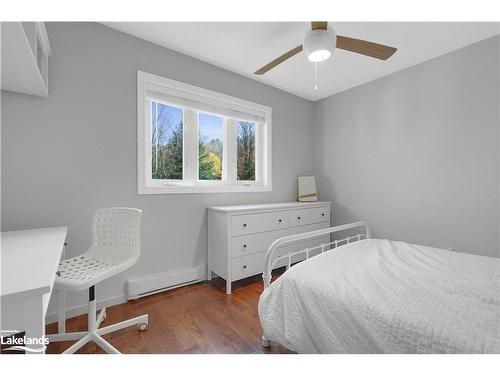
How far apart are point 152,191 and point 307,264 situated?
157 cm

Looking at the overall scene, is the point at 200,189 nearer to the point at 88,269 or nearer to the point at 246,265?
the point at 246,265

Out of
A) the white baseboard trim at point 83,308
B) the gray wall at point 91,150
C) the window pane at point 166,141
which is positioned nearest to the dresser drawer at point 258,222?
the gray wall at point 91,150

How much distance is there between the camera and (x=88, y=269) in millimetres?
1401

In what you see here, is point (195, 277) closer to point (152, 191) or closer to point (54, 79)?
point (152, 191)

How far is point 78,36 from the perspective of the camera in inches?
71.8

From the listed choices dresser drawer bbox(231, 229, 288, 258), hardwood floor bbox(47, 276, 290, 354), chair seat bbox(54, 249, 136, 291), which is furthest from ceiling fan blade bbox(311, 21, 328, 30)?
hardwood floor bbox(47, 276, 290, 354)

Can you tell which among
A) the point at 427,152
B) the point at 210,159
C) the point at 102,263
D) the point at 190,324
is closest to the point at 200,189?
the point at 210,159

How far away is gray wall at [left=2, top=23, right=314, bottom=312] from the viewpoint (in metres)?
1.63

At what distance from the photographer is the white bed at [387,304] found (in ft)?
2.63

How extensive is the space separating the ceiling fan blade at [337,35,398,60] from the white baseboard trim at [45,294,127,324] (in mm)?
2701

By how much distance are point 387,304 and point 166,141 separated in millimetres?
Answer: 2289

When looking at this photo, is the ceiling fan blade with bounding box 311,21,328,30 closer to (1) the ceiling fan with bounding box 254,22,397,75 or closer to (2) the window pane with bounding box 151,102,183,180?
(1) the ceiling fan with bounding box 254,22,397,75

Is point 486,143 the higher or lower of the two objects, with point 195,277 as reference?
higher
